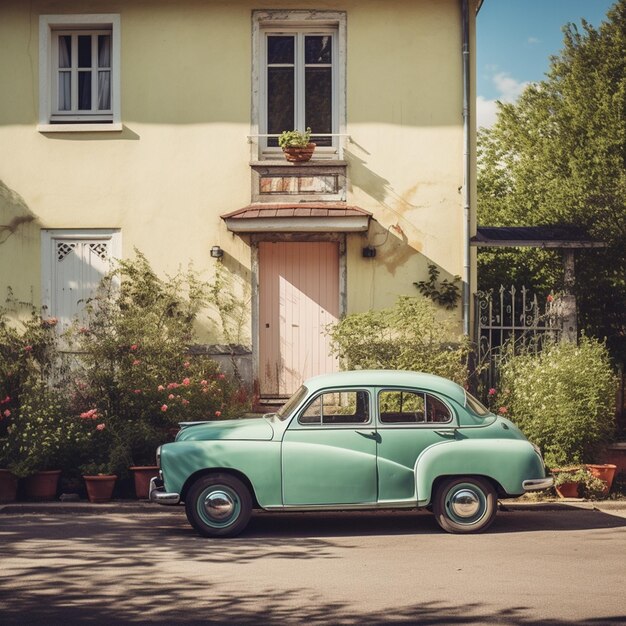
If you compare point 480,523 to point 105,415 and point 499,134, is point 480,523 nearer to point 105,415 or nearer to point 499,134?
point 105,415

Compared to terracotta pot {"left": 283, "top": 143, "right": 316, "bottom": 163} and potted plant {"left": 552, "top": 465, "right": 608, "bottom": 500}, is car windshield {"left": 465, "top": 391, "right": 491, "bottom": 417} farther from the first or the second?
terracotta pot {"left": 283, "top": 143, "right": 316, "bottom": 163}

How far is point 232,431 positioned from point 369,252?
5977mm

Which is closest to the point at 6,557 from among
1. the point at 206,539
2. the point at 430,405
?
the point at 206,539

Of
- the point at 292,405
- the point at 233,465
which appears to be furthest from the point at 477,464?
the point at 233,465

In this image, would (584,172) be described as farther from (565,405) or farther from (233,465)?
(233,465)

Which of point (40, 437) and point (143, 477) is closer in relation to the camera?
point (143, 477)

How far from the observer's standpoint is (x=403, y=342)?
45.9ft

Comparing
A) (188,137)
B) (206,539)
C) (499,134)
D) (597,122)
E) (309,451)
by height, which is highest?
(499,134)

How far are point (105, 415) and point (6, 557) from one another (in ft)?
14.4

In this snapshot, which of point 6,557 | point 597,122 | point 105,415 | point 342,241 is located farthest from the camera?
point 597,122

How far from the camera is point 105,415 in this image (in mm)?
13266

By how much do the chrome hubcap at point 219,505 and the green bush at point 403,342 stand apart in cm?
435

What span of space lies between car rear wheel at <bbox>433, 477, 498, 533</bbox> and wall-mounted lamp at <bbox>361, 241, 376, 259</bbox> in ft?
19.8

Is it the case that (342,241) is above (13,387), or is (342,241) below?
above
